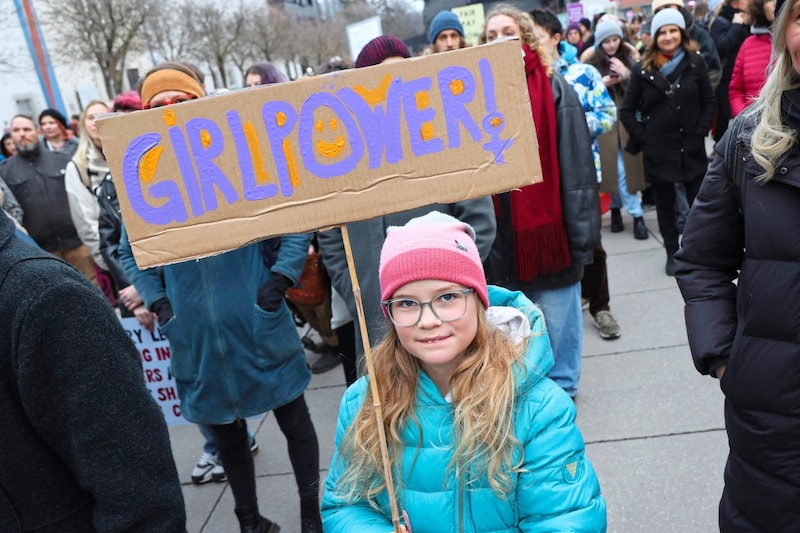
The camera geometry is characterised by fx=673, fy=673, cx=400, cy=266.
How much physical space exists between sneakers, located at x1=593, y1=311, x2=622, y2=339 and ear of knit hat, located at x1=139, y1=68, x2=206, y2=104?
3.04 m

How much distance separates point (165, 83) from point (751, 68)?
4042mm

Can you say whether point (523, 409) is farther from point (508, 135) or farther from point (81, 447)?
point (81, 447)

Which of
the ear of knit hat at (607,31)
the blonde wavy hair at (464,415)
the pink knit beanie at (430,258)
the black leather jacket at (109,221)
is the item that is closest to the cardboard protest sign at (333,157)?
the pink knit beanie at (430,258)

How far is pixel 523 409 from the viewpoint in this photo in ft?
5.39

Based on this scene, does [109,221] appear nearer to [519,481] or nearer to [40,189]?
[519,481]

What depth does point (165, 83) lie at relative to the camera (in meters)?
2.61

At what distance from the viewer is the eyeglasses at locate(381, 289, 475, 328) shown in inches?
64.4

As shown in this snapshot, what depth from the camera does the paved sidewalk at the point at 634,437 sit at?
9.30ft

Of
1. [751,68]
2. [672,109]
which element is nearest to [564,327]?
[672,109]

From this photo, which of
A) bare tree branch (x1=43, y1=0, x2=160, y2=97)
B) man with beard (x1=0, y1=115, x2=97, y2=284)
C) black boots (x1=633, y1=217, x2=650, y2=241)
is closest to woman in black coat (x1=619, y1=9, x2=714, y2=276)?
black boots (x1=633, y1=217, x2=650, y2=241)

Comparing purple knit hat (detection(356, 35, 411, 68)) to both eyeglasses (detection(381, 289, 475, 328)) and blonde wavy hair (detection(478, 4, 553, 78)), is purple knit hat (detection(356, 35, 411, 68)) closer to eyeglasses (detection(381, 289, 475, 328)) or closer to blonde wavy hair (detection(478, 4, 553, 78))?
blonde wavy hair (detection(478, 4, 553, 78))

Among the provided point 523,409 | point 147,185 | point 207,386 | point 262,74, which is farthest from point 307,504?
point 262,74

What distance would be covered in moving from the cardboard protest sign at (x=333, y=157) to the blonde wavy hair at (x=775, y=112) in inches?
22.3

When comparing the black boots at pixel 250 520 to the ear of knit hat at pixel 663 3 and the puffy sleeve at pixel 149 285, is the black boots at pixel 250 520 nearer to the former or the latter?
the puffy sleeve at pixel 149 285
